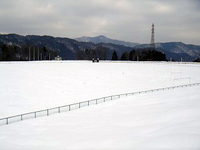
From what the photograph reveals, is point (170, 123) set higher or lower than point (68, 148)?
higher

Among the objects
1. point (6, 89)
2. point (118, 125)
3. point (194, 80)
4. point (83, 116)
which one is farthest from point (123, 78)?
point (118, 125)

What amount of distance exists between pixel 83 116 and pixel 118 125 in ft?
22.4

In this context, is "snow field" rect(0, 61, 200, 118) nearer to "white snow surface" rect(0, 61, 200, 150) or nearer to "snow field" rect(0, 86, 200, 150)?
"white snow surface" rect(0, 61, 200, 150)

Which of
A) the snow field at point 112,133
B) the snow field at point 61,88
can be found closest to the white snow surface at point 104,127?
the snow field at point 112,133

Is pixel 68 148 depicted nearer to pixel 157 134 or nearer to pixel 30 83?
pixel 157 134

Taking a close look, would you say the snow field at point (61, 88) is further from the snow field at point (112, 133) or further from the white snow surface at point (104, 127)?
the snow field at point (112, 133)

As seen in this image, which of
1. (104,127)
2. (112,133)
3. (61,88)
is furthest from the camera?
(61,88)

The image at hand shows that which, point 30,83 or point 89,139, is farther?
point 30,83

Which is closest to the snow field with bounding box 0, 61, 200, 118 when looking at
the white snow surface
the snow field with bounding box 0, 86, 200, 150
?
the white snow surface

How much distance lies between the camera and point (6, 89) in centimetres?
4091

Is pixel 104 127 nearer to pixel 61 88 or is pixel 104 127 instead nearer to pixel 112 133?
pixel 112 133

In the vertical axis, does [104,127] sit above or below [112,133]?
below

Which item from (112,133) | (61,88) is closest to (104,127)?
(112,133)

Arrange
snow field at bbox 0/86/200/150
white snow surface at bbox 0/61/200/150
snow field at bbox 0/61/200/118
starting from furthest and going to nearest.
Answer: snow field at bbox 0/61/200/118
white snow surface at bbox 0/61/200/150
snow field at bbox 0/86/200/150
